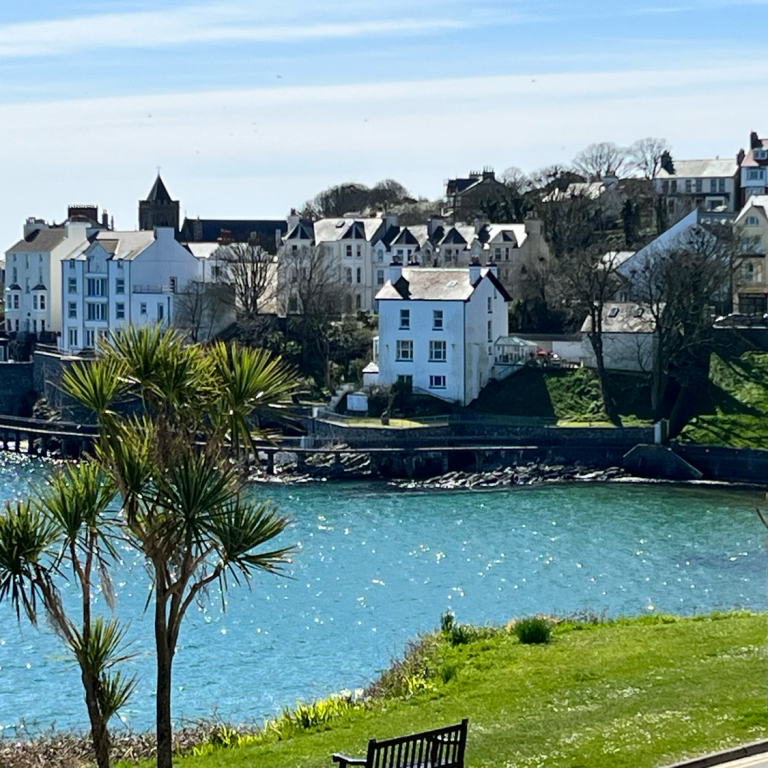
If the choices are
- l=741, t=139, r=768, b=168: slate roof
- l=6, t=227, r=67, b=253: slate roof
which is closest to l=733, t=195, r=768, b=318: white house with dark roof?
l=741, t=139, r=768, b=168: slate roof

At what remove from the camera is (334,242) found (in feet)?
276

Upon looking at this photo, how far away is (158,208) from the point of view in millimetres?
106750

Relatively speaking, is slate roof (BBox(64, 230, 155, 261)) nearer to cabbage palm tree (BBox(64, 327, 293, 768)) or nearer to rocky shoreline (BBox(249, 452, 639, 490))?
rocky shoreline (BBox(249, 452, 639, 490))

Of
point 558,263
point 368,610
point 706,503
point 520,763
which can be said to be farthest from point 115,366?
point 558,263

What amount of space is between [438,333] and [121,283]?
19.9m

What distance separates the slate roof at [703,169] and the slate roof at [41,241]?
134 ft

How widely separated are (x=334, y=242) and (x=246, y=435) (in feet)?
227

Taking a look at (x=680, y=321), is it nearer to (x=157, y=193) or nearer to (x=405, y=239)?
(x=405, y=239)

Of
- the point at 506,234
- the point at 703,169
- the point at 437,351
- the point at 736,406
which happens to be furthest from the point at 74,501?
the point at 703,169

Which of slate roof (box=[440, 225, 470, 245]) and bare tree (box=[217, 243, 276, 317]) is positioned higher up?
slate roof (box=[440, 225, 470, 245])

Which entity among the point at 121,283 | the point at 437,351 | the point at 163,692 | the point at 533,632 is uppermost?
the point at 121,283

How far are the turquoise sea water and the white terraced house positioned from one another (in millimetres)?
20634

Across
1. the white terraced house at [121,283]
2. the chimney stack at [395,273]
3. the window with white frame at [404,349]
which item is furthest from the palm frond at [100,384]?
the white terraced house at [121,283]

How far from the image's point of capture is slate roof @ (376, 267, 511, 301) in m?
66.5
